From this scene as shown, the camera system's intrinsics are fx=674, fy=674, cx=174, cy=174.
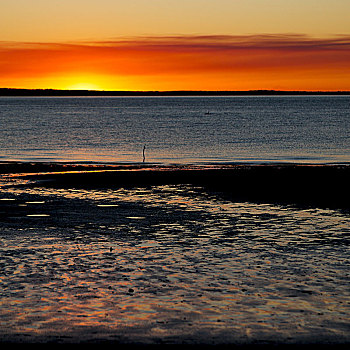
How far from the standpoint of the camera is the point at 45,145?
276ft

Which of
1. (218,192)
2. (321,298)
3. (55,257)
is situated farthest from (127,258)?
(218,192)

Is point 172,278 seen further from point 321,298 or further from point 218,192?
point 218,192

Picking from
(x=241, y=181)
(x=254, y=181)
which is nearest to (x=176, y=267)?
(x=241, y=181)

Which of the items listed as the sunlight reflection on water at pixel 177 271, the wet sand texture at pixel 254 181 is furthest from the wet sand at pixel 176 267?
the wet sand texture at pixel 254 181

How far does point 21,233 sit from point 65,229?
142cm

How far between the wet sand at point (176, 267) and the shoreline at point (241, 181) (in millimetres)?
290

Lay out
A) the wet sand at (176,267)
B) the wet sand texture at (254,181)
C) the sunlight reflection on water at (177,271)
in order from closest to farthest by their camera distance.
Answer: the wet sand at (176,267) < the sunlight reflection on water at (177,271) < the wet sand texture at (254,181)

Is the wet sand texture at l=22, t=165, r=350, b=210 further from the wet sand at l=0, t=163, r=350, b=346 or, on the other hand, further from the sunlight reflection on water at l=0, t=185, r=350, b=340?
→ the sunlight reflection on water at l=0, t=185, r=350, b=340

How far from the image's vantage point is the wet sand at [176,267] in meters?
10.9

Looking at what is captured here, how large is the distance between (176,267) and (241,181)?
1939cm

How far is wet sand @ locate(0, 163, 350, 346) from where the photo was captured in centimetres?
1092

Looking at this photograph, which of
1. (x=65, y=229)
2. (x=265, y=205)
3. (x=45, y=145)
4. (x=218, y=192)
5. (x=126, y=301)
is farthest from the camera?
(x=45, y=145)

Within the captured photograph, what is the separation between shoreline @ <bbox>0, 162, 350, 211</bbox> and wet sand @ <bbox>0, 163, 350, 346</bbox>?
0.29 meters

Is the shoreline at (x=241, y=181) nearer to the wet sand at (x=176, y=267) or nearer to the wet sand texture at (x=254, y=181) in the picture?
the wet sand texture at (x=254, y=181)
